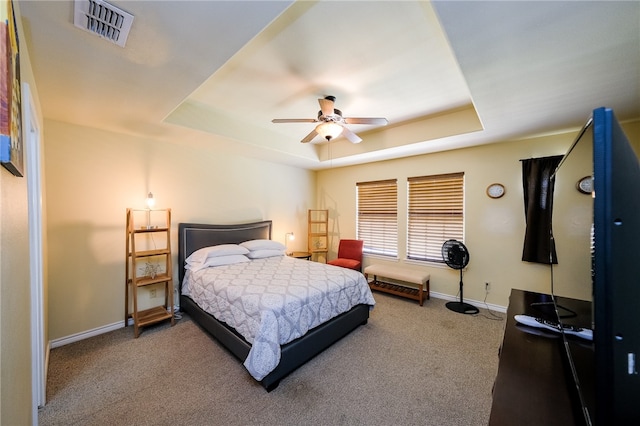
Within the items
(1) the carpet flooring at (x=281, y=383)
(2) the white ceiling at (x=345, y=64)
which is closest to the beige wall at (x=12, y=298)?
(2) the white ceiling at (x=345, y=64)

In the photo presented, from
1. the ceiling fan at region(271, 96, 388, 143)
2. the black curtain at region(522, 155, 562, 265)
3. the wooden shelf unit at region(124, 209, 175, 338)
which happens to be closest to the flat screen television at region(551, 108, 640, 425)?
the ceiling fan at region(271, 96, 388, 143)

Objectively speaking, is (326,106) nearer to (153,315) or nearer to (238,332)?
(238,332)

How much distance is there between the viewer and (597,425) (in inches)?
20.7

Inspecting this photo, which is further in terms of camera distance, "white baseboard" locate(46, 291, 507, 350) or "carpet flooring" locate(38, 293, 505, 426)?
"white baseboard" locate(46, 291, 507, 350)

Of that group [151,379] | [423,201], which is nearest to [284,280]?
[151,379]

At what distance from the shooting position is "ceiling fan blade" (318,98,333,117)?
7.74 ft

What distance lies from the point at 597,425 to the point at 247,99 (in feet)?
10.6

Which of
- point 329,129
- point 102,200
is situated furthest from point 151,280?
point 329,129

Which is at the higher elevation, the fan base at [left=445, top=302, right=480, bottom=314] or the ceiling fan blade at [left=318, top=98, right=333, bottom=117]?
the ceiling fan blade at [left=318, top=98, right=333, bottom=117]

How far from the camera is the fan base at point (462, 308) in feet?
11.2

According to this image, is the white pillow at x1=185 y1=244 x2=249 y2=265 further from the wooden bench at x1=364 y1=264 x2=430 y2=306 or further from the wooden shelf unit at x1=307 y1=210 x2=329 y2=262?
the wooden bench at x1=364 y1=264 x2=430 y2=306

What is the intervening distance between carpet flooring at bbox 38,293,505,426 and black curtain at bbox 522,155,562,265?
113 centimetres

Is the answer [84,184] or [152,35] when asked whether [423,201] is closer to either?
[152,35]

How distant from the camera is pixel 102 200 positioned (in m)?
2.87
